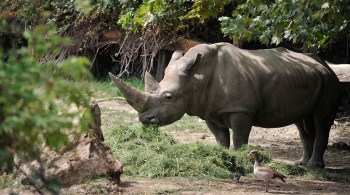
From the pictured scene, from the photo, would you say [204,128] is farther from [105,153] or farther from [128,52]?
[105,153]

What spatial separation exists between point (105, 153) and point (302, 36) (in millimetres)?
3149

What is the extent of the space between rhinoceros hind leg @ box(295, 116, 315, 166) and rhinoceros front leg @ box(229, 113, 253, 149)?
141 centimetres

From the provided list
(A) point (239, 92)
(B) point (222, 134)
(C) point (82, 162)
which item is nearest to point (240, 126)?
(A) point (239, 92)

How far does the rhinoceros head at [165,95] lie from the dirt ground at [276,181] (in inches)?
51.7

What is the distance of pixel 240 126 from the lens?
929 cm

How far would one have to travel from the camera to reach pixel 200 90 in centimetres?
945

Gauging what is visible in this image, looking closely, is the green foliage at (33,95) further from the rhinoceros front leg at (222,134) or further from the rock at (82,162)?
the rhinoceros front leg at (222,134)

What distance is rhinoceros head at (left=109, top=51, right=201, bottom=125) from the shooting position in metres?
9.05

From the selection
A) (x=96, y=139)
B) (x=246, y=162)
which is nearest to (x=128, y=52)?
(x=246, y=162)

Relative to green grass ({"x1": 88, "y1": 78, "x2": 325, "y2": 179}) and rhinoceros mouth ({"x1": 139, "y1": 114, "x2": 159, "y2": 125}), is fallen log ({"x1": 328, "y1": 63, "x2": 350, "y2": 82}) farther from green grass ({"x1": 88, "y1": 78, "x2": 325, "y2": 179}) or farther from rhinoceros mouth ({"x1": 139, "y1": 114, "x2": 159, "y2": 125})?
rhinoceros mouth ({"x1": 139, "y1": 114, "x2": 159, "y2": 125})

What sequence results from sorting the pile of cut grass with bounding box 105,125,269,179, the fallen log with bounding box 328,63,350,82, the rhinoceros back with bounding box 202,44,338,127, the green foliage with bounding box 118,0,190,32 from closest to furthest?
the pile of cut grass with bounding box 105,125,269,179 → the rhinoceros back with bounding box 202,44,338,127 → the green foliage with bounding box 118,0,190,32 → the fallen log with bounding box 328,63,350,82

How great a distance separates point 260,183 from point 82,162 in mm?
2223

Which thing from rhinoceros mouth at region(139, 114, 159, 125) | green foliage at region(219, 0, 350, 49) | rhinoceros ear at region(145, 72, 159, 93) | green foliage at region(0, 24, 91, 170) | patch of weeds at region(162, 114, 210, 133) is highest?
green foliage at region(0, 24, 91, 170)

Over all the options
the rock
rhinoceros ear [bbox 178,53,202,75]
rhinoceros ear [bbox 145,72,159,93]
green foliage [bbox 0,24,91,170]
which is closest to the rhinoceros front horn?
rhinoceros ear [bbox 145,72,159,93]
